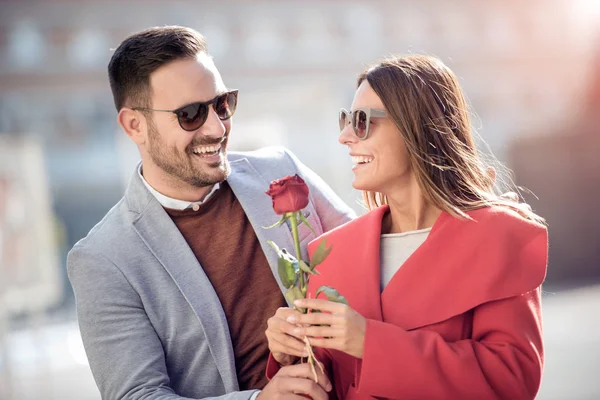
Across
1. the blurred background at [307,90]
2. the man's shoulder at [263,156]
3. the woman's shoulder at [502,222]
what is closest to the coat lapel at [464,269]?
the woman's shoulder at [502,222]

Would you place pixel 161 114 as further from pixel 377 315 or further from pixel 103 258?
pixel 377 315

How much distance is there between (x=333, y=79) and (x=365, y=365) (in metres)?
11.5

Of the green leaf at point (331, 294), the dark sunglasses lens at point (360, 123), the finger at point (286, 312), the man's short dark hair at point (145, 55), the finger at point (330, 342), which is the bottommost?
the finger at point (330, 342)

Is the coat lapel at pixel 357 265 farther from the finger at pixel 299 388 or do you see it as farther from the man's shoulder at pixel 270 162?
the man's shoulder at pixel 270 162

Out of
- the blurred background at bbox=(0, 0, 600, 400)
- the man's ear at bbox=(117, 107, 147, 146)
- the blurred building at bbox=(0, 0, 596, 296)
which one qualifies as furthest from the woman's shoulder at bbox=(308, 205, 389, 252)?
the blurred building at bbox=(0, 0, 596, 296)

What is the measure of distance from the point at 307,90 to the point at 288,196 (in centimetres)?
1158

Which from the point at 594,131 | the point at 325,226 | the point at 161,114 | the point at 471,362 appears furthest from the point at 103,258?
the point at 594,131

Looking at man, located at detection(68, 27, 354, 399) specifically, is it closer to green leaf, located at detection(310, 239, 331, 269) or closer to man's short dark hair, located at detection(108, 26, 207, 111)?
man's short dark hair, located at detection(108, 26, 207, 111)

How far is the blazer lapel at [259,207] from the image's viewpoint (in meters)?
2.75

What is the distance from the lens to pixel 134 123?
2.96 m

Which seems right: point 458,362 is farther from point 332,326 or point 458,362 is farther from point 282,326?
point 282,326

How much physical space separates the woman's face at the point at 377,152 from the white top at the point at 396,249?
17cm

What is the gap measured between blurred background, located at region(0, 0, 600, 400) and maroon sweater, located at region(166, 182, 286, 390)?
806 cm

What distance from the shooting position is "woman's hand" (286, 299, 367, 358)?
1.97 meters
